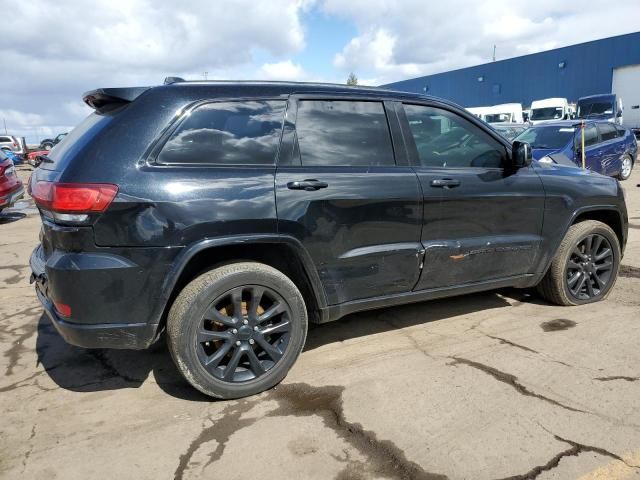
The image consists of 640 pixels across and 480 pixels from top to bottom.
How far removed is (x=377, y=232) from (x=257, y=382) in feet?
3.94

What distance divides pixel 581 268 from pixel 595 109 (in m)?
21.8

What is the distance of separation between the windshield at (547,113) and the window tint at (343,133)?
24223 mm

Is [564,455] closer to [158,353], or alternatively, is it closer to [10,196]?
[158,353]

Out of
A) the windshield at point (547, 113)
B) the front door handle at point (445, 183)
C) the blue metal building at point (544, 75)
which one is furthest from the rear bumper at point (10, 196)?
the blue metal building at point (544, 75)

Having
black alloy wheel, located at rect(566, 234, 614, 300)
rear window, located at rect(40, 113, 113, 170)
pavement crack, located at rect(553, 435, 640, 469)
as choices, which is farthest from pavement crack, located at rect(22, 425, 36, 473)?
black alloy wheel, located at rect(566, 234, 614, 300)

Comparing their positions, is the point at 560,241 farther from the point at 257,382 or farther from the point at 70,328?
the point at 70,328

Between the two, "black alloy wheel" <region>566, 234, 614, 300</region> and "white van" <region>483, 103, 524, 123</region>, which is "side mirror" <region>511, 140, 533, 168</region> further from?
"white van" <region>483, 103, 524, 123</region>

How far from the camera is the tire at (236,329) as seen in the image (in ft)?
9.38

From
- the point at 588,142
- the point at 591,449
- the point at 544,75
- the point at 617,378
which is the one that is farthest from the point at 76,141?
the point at 544,75

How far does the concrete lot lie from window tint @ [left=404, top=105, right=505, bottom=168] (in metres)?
1.33

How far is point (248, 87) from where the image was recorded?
3.12m

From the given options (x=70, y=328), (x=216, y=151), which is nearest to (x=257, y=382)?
(x=70, y=328)

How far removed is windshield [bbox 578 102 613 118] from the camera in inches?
885

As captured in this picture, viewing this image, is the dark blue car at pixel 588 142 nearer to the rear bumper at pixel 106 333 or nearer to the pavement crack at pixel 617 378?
the pavement crack at pixel 617 378
